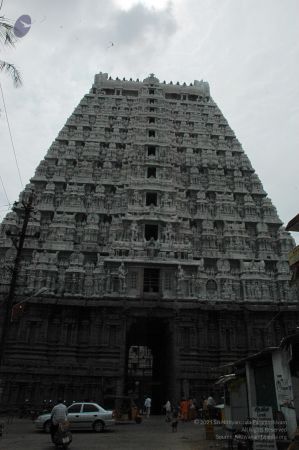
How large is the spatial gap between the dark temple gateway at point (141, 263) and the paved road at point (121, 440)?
6.41 metres

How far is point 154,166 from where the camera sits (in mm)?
42375

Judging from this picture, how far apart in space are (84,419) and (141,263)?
1526 centimetres

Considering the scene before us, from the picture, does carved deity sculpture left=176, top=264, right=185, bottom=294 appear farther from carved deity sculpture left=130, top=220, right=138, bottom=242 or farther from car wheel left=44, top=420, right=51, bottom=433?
car wheel left=44, top=420, right=51, bottom=433

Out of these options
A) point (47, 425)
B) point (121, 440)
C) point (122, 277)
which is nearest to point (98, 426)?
point (47, 425)

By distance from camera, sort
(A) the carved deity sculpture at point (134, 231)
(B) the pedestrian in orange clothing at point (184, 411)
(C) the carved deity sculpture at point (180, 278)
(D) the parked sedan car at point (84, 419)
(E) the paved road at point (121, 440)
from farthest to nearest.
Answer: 1. (A) the carved deity sculpture at point (134, 231)
2. (C) the carved deity sculpture at point (180, 278)
3. (B) the pedestrian in orange clothing at point (184, 411)
4. (D) the parked sedan car at point (84, 419)
5. (E) the paved road at point (121, 440)

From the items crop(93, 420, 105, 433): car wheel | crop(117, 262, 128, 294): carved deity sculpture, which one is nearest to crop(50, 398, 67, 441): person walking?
crop(93, 420, 105, 433): car wheel

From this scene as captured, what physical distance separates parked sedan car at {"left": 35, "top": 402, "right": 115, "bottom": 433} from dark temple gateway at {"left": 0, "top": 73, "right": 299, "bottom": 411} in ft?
23.1

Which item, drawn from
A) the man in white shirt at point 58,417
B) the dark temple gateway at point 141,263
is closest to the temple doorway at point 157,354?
the dark temple gateway at point 141,263

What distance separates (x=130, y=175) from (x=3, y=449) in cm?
3045

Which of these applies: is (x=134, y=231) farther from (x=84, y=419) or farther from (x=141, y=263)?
(x=84, y=419)

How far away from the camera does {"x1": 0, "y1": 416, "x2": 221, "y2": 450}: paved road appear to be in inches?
Answer: 591

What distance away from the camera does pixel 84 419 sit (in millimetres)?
20766

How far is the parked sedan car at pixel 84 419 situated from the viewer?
20.3 meters

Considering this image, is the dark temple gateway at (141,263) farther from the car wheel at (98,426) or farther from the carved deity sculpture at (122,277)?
the car wheel at (98,426)
